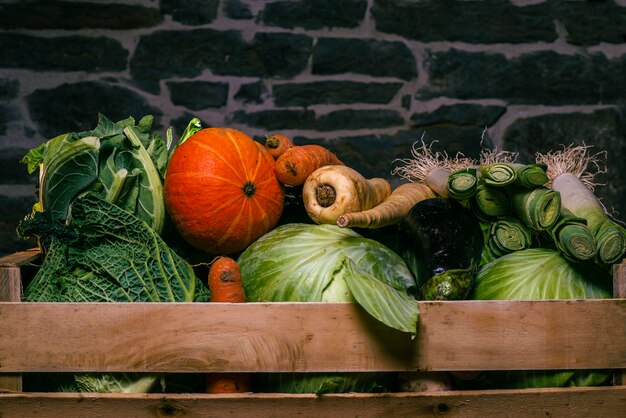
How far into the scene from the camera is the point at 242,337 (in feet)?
4.33

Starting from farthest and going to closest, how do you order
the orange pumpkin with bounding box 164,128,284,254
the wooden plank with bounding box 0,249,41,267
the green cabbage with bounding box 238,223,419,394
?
1. the orange pumpkin with bounding box 164,128,284,254
2. the wooden plank with bounding box 0,249,41,267
3. the green cabbage with bounding box 238,223,419,394

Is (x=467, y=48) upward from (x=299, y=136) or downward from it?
upward

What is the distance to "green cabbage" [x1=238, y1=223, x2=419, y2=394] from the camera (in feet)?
4.27

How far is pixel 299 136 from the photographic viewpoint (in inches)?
122

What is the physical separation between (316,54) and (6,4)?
4.75 feet

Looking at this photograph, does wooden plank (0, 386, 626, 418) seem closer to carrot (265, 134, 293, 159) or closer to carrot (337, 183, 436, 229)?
carrot (337, 183, 436, 229)

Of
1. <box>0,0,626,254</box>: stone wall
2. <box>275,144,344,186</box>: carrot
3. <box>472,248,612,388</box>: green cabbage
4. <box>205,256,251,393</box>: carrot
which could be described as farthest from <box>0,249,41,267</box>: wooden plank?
<box>0,0,626,254</box>: stone wall

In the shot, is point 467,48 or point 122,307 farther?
point 467,48

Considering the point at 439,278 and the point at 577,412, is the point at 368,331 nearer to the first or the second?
the point at 439,278

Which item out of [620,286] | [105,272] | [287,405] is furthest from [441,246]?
[105,272]

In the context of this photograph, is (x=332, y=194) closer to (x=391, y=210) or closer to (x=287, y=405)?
(x=391, y=210)

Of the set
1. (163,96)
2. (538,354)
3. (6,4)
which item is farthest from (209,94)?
(538,354)

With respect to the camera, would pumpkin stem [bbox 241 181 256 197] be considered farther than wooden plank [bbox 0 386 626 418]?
Yes

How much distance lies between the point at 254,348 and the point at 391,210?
51cm
